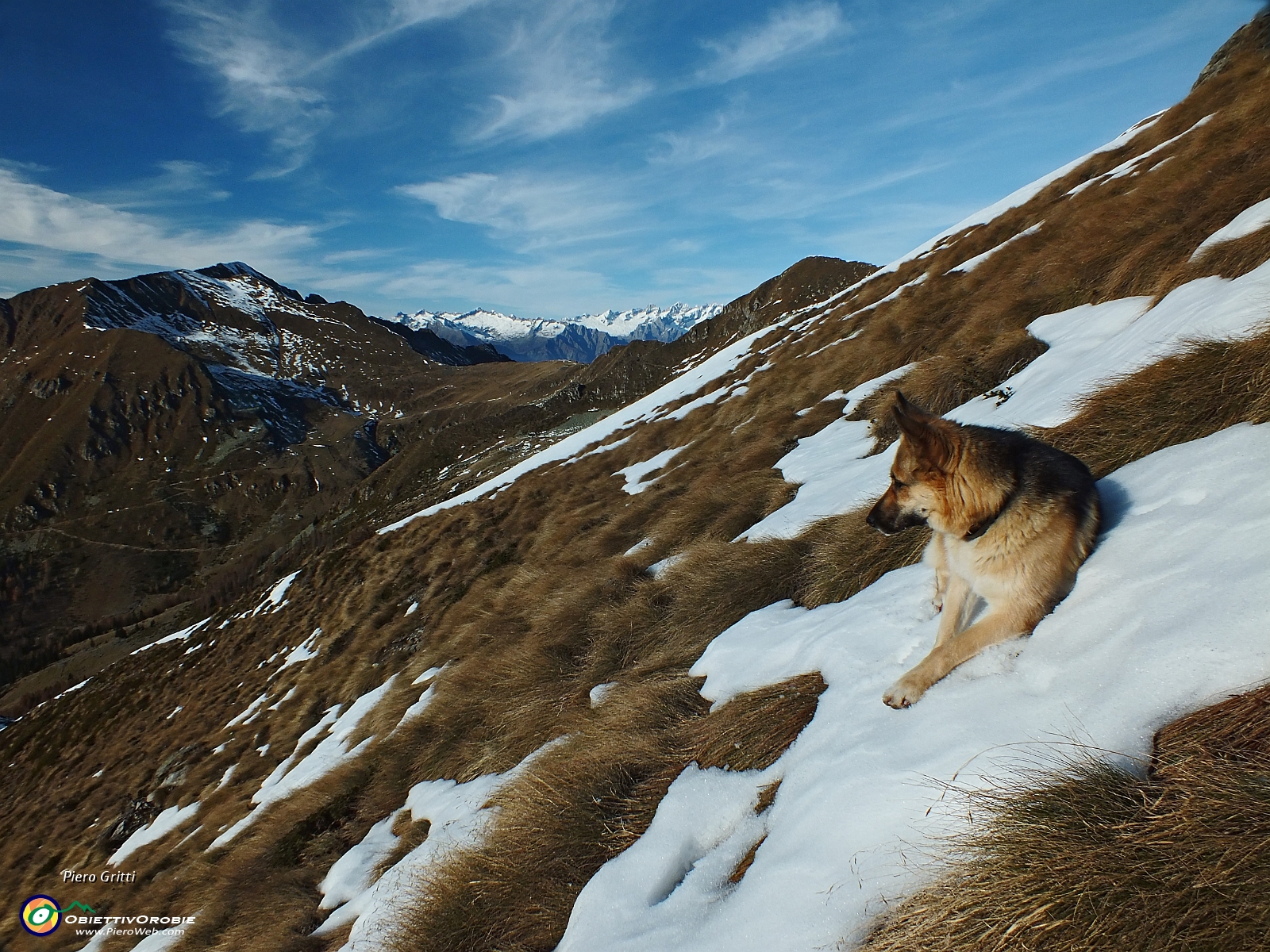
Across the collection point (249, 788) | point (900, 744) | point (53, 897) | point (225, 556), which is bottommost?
point (53, 897)

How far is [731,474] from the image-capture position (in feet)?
39.5

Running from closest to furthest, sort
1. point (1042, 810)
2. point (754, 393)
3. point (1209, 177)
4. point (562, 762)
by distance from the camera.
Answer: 1. point (1042, 810)
2. point (562, 762)
3. point (1209, 177)
4. point (754, 393)

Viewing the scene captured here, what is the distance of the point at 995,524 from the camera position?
333 centimetres

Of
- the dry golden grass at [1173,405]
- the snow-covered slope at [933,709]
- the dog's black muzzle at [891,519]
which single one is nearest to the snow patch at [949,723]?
the snow-covered slope at [933,709]

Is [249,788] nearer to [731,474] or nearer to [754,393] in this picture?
[731,474]

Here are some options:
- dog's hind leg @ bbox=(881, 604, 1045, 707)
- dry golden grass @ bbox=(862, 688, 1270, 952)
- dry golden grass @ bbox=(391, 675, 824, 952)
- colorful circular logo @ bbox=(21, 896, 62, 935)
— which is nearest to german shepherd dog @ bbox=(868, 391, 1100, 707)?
dog's hind leg @ bbox=(881, 604, 1045, 707)

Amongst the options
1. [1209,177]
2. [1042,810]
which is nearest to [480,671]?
[1042,810]

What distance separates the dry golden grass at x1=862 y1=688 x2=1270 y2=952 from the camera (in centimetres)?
166

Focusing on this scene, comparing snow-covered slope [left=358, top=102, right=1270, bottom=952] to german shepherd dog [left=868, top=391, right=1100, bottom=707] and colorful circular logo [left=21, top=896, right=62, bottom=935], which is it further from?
colorful circular logo [left=21, top=896, right=62, bottom=935]

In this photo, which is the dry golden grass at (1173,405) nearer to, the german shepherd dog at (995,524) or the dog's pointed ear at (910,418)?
the german shepherd dog at (995,524)

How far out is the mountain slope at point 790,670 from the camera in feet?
8.77

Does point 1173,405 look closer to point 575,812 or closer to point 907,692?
point 907,692

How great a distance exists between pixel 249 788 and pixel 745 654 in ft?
45.0

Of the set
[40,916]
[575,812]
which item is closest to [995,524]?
[575,812]
